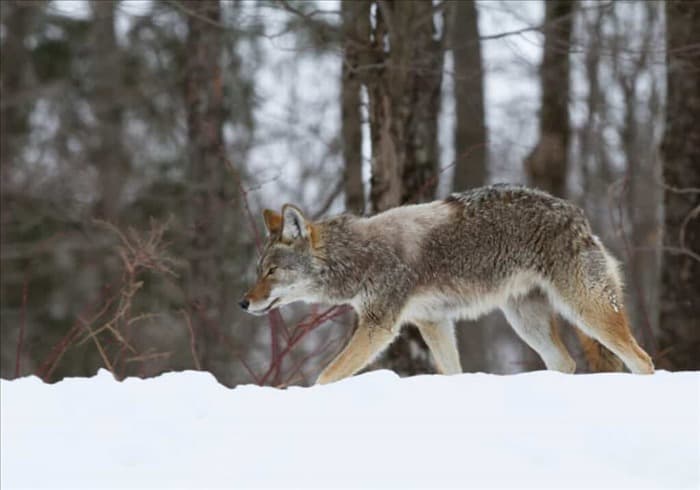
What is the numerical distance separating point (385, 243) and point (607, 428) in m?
3.44

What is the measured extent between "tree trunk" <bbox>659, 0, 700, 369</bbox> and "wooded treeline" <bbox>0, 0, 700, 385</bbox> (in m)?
0.02

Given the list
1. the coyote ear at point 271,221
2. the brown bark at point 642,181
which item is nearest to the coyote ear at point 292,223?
the coyote ear at point 271,221

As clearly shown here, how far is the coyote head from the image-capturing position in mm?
7441

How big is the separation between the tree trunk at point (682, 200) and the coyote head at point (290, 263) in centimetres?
447

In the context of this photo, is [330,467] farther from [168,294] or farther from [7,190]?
[7,190]

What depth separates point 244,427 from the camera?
4.70 m

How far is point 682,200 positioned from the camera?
35.1ft

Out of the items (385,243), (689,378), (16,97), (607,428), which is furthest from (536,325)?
(16,97)

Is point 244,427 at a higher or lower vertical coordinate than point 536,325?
higher

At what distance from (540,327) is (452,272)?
2.47ft

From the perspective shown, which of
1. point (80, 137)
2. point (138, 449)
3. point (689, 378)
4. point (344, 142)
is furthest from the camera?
point (80, 137)

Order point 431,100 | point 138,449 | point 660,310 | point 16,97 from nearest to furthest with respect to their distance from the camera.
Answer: point 138,449 → point 431,100 → point 660,310 → point 16,97

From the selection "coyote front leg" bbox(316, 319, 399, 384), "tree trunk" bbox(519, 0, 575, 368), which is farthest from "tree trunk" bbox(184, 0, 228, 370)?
"coyote front leg" bbox(316, 319, 399, 384)

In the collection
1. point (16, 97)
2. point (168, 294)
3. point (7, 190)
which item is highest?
point (16, 97)
